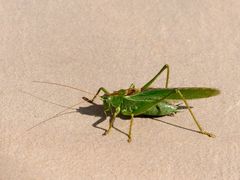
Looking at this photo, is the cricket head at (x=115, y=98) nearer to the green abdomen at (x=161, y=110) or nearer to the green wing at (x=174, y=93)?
the green wing at (x=174, y=93)

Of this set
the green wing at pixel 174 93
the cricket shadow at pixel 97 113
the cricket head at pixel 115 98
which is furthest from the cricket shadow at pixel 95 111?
the green wing at pixel 174 93

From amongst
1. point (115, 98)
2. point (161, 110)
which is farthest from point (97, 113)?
point (161, 110)

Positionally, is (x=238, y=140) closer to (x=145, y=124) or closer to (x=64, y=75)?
(x=145, y=124)

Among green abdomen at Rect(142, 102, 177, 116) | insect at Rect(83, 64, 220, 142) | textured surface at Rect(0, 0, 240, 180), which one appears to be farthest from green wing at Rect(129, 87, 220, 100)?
textured surface at Rect(0, 0, 240, 180)

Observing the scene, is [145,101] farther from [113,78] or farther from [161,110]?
[113,78]

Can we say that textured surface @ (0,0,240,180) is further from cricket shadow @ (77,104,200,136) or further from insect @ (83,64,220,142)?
insect @ (83,64,220,142)

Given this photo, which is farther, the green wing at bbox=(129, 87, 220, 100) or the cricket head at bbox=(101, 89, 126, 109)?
the cricket head at bbox=(101, 89, 126, 109)

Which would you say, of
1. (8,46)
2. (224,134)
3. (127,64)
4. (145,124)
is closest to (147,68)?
(127,64)
